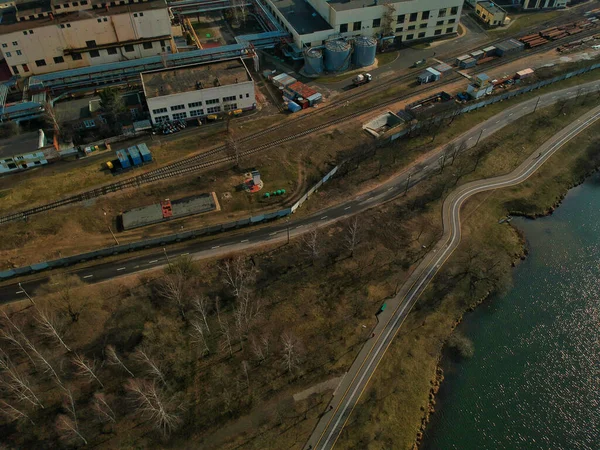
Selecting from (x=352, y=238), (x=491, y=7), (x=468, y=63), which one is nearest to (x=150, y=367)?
(x=352, y=238)

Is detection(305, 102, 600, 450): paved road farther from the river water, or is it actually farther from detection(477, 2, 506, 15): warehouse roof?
detection(477, 2, 506, 15): warehouse roof

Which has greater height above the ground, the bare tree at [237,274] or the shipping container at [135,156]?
the shipping container at [135,156]

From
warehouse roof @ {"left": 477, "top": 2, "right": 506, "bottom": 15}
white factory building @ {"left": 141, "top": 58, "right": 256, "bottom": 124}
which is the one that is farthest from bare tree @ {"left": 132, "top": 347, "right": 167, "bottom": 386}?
warehouse roof @ {"left": 477, "top": 2, "right": 506, "bottom": 15}

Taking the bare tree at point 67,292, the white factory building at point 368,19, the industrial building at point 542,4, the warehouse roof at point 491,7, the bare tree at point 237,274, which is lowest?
the bare tree at point 237,274

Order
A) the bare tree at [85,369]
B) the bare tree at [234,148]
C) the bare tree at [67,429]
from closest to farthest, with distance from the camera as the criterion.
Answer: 1. the bare tree at [67,429]
2. the bare tree at [85,369]
3. the bare tree at [234,148]

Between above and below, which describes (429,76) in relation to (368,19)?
below

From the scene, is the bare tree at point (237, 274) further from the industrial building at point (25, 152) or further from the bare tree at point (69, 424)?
the industrial building at point (25, 152)

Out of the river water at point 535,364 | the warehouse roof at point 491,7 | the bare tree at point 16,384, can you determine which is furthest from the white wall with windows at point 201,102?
the warehouse roof at point 491,7

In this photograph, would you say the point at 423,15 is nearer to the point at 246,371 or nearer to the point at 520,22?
the point at 520,22
